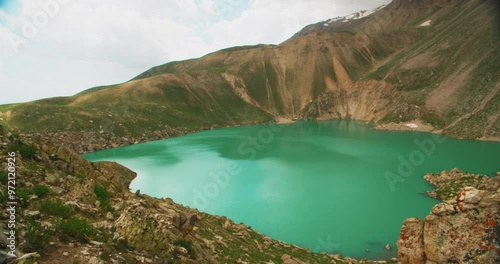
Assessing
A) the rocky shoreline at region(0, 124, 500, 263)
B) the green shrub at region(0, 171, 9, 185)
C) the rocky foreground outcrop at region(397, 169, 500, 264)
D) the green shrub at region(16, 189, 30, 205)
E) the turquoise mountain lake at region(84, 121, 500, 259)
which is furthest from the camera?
the turquoise mountain lake at region(84, 121, 500, 259)

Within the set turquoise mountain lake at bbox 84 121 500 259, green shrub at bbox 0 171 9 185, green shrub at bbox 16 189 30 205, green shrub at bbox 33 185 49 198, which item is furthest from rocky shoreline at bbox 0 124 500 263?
turquoise mountain lake at bbox 84 121 500 259

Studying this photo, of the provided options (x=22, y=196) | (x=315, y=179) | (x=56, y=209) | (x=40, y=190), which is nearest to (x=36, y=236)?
(x=56, y=209)

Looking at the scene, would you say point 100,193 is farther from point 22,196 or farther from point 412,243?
point 412,243

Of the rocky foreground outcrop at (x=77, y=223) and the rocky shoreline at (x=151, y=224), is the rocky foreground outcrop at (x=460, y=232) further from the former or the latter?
the rocky foreground outcrop at (x=77, y=223)

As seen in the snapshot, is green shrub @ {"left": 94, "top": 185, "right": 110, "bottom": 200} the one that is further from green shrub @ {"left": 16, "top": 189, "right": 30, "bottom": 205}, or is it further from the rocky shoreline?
green shrub @ {"left": 16, "top": 189, "right": 30, "bottom": 205}

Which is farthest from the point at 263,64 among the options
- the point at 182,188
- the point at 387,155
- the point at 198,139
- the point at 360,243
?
the point at 360,243

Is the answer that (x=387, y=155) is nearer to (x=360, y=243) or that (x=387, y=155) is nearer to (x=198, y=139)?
(x=360, y=243)

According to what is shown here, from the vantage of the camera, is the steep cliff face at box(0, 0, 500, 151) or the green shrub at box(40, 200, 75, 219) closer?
the green shrub at box(40, 200, 75, 219)
